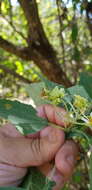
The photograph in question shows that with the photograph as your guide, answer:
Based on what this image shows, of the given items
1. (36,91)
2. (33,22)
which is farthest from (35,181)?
(33,22)

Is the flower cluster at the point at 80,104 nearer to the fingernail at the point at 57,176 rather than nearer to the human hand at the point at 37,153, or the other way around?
the human hand at the point at 37,153

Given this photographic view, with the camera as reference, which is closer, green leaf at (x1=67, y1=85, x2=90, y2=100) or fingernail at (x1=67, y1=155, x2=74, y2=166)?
green leaf at (x1=67, y1=85, x2=90, y2=100)

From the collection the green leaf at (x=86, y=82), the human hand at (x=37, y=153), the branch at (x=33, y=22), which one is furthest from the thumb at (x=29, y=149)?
the branch at (x=33, y=22)

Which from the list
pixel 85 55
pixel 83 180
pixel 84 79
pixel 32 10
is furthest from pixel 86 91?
pixel 85 55

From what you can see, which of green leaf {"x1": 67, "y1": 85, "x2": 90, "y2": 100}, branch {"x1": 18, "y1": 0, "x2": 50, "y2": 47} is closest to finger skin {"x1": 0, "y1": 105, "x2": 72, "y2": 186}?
green leaf {"x1": 67, "y1": 85, "x2": 90, "y2": 100}

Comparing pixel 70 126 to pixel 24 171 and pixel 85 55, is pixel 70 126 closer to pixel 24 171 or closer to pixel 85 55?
pixel 24 171

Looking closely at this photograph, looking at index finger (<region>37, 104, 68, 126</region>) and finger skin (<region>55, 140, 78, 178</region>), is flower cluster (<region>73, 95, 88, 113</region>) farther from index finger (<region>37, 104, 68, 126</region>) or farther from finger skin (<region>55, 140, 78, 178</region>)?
finger skin (<region>55, 140, 78, 178</region>)
